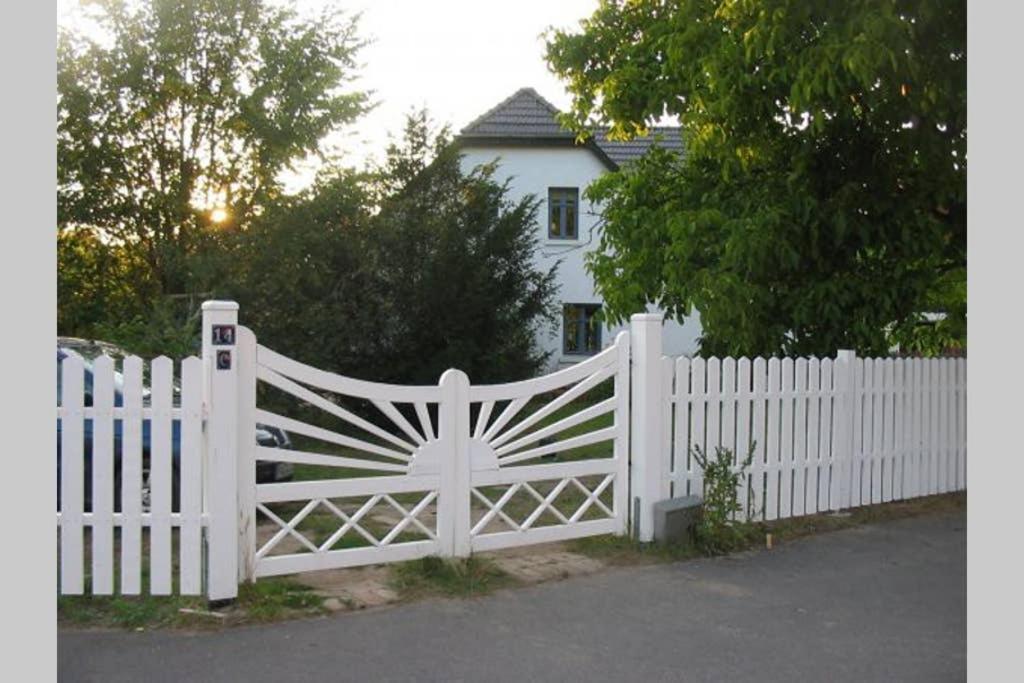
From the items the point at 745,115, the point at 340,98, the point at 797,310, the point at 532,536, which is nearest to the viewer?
the point at 532,536

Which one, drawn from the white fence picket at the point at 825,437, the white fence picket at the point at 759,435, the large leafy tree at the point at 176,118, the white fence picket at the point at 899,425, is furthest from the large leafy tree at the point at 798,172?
the large leafy tree at the point at 176,118

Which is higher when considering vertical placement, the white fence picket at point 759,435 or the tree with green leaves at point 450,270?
the tree with green leaves at point 450,270

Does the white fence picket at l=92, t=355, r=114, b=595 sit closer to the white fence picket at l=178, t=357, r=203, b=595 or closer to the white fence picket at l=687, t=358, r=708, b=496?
the white fence picket at l=178, t=357, r=203, b=595

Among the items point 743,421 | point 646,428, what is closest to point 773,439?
point 743,421

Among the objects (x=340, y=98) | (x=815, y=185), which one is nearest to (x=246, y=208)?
(x=340, y=98)

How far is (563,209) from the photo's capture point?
28.2m

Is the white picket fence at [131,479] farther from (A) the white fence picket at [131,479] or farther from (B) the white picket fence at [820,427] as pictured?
(B) the white picket fence at [820,427]

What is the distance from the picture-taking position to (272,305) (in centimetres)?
1589

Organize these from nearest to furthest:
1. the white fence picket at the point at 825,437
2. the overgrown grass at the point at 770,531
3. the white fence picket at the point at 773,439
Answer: the overgrown grass at the point at 770,531 < the white fence picket at the point at 773,439 < the white fence picket at the point at 825,437

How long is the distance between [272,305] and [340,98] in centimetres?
1168

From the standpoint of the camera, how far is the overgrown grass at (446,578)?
21.8 feet

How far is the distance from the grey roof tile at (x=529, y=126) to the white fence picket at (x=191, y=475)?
2181cm

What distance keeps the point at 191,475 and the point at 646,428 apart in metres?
3.55

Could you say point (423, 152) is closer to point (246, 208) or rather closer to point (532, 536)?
point (246, 208)
